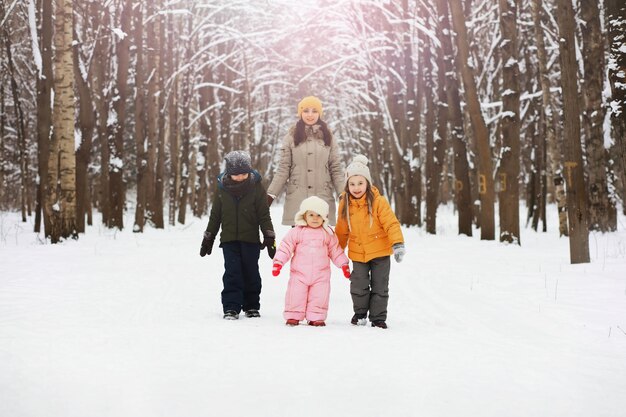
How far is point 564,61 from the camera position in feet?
28.2

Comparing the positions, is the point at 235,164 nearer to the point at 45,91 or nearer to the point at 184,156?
the point at 45,91

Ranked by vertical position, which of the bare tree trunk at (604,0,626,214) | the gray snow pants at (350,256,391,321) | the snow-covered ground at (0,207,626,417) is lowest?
the snow-covered ground at (0,207,626,417)

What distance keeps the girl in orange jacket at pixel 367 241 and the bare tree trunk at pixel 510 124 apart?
7462 mm

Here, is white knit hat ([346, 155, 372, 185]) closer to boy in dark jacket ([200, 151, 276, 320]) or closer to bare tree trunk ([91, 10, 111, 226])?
boy in dark jacket ([200, 151, 276, 320])

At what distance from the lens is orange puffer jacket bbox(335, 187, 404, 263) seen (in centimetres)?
530

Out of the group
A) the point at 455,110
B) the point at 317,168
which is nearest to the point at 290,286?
the point at 317,168

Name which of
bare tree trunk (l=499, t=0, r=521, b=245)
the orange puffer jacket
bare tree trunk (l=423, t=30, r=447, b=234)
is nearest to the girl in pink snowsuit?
the orange puffer jacket

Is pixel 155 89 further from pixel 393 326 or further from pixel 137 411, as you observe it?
pixel 137 411

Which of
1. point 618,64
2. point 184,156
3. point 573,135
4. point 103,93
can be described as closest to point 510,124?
point 573,135

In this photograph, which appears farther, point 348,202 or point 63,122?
point 63,122

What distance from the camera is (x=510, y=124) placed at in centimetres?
1209

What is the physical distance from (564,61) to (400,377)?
21.5ft

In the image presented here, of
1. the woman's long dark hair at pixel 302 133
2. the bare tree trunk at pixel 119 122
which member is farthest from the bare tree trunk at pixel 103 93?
the woman's long dark hair at pixel 302 133

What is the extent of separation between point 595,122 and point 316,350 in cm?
1146
